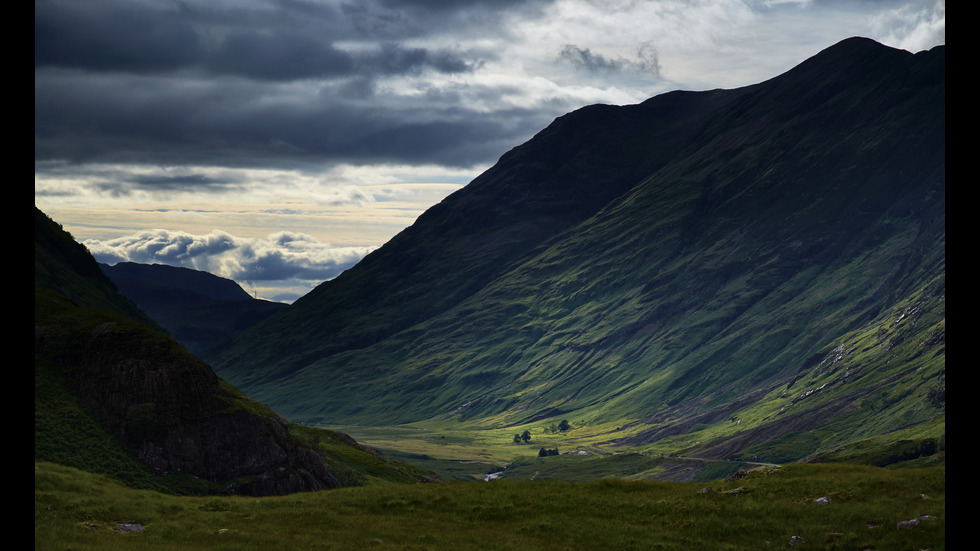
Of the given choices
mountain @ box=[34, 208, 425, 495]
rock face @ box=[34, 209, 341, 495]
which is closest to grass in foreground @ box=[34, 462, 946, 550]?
mountain @ box=[34, 208, 425, 495]

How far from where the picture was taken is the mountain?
8456 centimetres

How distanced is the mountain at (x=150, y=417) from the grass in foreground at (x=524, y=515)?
2832cm

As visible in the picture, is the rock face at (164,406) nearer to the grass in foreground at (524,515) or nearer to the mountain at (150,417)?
the mountain at (150,417)

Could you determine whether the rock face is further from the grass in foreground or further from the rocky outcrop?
the grass in foreground

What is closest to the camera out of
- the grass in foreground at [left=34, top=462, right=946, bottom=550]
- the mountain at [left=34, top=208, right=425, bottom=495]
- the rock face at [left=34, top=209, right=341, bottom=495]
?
the grass in foreground at [left=34, top=462, right=946, bottom=550]

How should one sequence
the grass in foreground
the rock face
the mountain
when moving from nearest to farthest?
the grass in foreground, the mountain, the rock face

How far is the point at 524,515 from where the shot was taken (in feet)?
185

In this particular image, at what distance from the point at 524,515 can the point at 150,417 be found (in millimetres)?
56301

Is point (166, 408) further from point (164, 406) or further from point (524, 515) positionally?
point (524, 515)

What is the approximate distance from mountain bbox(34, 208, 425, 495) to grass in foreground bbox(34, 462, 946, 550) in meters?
28.3
